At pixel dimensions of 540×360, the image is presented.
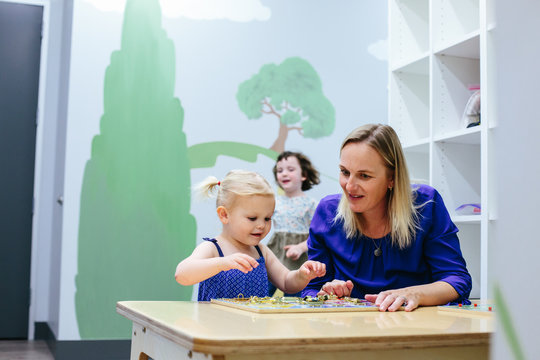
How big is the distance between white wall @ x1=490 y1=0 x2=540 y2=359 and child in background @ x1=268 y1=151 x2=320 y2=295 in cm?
270

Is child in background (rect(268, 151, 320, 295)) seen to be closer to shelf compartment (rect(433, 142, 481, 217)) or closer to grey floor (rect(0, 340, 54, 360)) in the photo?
shelf compartment (rect(433, 142, 481, 217))

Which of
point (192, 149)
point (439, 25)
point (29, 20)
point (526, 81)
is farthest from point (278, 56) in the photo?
point (526, 81)

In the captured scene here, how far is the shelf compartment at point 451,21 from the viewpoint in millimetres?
2691

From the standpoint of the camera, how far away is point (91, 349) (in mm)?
3414

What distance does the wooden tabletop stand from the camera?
0.78 meters

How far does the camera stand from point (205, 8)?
12.4 feet

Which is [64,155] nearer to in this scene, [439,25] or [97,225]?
[97,225]

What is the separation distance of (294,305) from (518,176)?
739 mm

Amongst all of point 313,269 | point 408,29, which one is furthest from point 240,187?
point 408,29

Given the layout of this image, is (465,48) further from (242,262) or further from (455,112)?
(242,262)

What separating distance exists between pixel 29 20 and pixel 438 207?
12.6ft

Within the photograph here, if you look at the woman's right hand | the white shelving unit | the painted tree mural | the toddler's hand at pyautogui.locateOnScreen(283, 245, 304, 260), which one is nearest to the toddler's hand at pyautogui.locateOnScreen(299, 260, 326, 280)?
the woman's right hand

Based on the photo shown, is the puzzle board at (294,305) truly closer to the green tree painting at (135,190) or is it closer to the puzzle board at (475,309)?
the puzzle board at (475,309)

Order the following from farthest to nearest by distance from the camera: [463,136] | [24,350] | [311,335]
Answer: [24,350] → [463,136] → [311,335]
